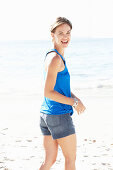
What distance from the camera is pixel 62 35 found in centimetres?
301

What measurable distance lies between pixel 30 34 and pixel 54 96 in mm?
106194

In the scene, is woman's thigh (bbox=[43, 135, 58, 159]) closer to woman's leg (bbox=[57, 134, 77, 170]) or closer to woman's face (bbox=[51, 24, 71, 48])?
woman's leg (bbox=[57, 134, 77, 170])

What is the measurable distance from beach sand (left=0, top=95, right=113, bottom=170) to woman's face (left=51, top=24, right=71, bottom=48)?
2.23m

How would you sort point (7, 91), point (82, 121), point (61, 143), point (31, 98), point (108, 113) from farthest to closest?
point (7, 91), point (31, 98), point (108, 113), point (82, 121), point (61, 143)

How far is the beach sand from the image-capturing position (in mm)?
4875

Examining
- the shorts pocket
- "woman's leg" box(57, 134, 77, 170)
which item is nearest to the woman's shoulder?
the shorts pocket

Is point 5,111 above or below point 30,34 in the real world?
below

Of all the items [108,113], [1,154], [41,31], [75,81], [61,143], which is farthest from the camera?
[41,31]

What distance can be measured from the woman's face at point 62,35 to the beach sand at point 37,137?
7.32 feet

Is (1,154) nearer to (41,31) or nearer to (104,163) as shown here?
(104,163)

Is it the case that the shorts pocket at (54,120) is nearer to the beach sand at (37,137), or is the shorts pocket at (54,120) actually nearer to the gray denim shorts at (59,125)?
the gray denim shorts at (59,125)

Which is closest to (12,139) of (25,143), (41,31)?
(25,143)

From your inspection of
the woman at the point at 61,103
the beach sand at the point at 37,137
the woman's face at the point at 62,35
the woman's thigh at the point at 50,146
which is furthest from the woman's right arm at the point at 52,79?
the beach sand at the point at 37,137

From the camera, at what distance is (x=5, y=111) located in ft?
30.2
